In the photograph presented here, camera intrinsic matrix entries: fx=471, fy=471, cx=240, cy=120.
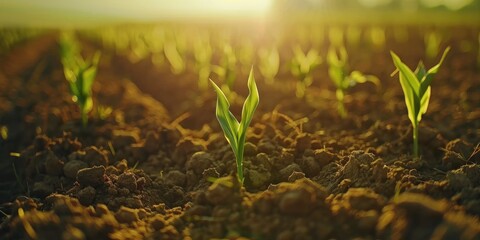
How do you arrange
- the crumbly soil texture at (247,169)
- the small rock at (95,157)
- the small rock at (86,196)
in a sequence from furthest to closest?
1. the small rock at (95,157)
2. the small rock at (86,196)
3. the crumbly soil texture at (247,169)

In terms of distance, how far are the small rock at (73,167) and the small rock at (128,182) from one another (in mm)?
424

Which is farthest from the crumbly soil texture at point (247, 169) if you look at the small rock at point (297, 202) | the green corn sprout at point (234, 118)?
the green corn sprout at point (234, 118)

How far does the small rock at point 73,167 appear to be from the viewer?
2.77 meters

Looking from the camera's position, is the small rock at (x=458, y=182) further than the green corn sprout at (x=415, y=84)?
No

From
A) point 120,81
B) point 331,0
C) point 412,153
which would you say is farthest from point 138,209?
point 331,0

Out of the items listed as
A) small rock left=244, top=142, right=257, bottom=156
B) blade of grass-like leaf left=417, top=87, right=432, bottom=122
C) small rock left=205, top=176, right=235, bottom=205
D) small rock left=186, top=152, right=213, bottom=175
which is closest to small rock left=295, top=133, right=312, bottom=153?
small rock left=244, top=142, right=257, bottom=156

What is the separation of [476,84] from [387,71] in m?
1.34

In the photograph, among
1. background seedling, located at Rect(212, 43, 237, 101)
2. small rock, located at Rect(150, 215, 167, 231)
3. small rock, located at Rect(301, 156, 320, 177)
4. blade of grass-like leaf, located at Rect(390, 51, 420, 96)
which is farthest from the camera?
background seedling, located at Rect(212, 43, 237, 101)

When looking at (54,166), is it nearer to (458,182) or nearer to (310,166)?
(310,166)

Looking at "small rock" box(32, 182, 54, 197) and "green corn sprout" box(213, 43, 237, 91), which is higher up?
"green corn sprout" box(213, 43, 237, 91)

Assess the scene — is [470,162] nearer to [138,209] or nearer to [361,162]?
[361,162]

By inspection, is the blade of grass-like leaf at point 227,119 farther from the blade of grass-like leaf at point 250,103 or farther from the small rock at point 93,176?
the small rock at point 93,176

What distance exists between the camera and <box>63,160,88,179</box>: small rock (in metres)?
2.77

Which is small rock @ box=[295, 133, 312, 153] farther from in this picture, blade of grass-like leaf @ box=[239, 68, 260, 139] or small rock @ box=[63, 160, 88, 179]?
small rock @ box=[63, 160, 88, 179]
